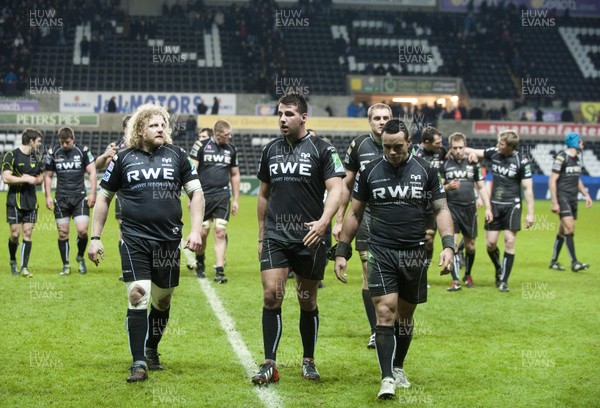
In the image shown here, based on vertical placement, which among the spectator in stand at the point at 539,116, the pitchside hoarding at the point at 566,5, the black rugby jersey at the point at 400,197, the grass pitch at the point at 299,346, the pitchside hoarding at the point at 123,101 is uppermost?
the pitchside hoarding at the point at 566,5

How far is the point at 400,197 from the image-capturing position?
724 cm

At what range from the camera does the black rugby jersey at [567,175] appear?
15.7m

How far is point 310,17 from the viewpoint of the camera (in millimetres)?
51406

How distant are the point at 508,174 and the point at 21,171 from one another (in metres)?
7.48

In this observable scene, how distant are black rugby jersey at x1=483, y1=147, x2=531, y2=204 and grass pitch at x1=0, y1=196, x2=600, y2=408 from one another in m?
1.43

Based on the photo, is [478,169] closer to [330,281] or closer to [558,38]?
[330,281]

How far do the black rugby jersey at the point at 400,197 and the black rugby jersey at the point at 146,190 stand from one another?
1696mm

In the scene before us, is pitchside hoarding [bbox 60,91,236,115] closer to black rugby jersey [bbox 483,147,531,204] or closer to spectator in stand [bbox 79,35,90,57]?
spectator in stand [bbox 79,35,90,57]

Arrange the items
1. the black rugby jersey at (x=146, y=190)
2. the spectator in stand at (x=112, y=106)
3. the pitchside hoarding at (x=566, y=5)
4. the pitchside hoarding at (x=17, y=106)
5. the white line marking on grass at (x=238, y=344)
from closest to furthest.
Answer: the white line marking on grass at (x=238, y=344) → the black rugby jersey at (x=146, y=190) → the pitchside hoarding at (x=17, y=106) → the spectator in stand at (x=112, y=106) → the pitchside hoarding at (x=566, y=5)

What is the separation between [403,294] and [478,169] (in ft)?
22.0

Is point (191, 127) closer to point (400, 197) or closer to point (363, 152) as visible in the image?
point (363, 152)

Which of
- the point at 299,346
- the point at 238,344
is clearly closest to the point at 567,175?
the point at 299,346

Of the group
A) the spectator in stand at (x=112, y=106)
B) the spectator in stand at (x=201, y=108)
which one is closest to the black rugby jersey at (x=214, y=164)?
the spectator in stand at (x=112, y=106)

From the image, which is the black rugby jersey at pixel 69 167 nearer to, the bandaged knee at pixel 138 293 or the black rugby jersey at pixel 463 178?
the black rugby jersey at pixel 463 178
